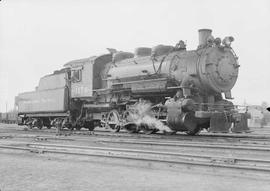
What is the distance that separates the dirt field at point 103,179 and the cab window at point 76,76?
11229mm

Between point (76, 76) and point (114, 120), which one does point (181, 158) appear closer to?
point (114, 120)

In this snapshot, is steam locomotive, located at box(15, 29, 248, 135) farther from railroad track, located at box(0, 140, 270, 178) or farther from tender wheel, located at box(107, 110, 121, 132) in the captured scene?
railroad track, located at box(0, 140, 270, 178)

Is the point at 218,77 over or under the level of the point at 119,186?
over

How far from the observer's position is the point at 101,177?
6129 mm

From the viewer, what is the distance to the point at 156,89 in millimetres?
14828

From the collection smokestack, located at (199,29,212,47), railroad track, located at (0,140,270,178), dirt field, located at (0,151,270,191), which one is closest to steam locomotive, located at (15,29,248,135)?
smokestack, located at (199,29,212,47)

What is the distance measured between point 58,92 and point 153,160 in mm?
13018

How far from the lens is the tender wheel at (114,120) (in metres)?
16.2

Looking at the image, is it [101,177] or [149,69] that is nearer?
[101,177]

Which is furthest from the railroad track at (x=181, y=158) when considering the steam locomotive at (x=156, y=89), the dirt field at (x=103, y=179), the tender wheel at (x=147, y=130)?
the tender wheel at (x=147, y=130)

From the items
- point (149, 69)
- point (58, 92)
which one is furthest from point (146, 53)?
point (58, 92)

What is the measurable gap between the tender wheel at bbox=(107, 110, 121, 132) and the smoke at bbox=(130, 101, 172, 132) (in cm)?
93

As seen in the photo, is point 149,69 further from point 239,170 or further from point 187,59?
point 239,170

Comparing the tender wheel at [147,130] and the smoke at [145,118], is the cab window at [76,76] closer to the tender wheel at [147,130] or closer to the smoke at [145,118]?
the smoke at [145,118]
